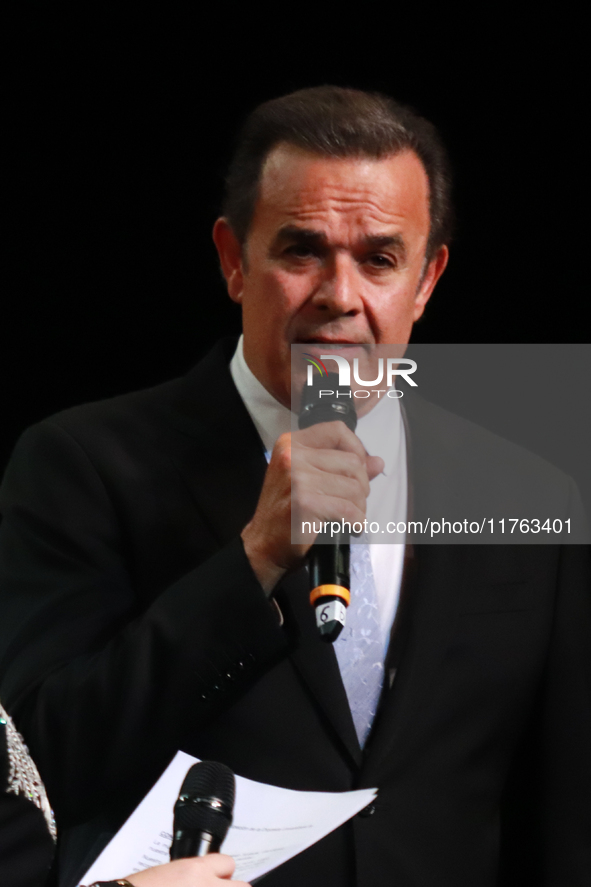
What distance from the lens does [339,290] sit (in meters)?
1.70

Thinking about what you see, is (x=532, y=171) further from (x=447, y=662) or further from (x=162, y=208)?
(x=447, y=662)

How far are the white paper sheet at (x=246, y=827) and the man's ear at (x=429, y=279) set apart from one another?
1068mm

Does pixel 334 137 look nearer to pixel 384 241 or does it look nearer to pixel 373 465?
pixel 384 241

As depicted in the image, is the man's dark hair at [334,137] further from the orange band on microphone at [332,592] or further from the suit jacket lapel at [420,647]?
the orange band on microphone at [332,592]

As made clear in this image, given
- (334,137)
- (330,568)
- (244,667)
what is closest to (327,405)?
(330,568)

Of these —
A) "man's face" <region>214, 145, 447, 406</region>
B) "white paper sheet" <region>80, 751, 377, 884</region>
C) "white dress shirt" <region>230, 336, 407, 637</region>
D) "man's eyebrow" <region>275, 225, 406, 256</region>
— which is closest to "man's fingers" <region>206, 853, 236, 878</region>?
"white paper sheet" <region>80, 751, 377, 884</region>

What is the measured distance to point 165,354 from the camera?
2.64 m

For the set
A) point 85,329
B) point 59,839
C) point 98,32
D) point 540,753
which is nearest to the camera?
point 59,839

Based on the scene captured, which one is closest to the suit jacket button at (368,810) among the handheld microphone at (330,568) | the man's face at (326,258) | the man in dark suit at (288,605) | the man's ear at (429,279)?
the man in dark suit at (288,605)

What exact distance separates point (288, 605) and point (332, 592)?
1.32ft

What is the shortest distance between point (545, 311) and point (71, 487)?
4.71 feet

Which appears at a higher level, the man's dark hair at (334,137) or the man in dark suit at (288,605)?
the man's dark hair at (334,137)

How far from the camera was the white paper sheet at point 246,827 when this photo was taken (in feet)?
3.84

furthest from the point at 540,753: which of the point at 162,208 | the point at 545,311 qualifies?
the point at 162,208
